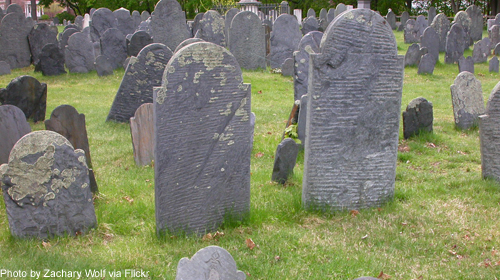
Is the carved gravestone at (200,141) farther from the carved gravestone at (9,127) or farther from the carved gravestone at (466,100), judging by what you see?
the carved gravestone at (466,100)

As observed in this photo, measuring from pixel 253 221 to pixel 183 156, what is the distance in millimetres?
1047

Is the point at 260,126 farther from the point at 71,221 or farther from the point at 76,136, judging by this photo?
the point at 71,221

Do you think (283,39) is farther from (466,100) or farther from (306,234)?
(306,234)

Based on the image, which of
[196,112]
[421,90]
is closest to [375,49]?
[196,112]

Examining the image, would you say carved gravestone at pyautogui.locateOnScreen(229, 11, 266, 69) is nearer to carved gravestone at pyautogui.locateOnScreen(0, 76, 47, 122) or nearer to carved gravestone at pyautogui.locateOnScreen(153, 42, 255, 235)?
carved gravestone at pyautogui.locateOnScreen(0, 76, 47, 122)

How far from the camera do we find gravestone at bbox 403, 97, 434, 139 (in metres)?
7.79

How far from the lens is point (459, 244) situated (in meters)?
4.42

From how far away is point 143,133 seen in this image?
6578mm

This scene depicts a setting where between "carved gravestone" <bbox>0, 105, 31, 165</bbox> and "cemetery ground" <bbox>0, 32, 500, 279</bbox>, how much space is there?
1016 millimetres

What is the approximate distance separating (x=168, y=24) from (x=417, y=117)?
9.35m

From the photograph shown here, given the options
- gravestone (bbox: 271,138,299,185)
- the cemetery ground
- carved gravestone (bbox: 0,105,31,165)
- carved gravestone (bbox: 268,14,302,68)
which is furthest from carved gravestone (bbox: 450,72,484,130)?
carved gravestone (bbox: 268,14,302,68)

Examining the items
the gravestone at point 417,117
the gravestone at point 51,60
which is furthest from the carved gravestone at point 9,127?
the gravestone at point 51,60

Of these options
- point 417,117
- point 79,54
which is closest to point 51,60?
point 79,54

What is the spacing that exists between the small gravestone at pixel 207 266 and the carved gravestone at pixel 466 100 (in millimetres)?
6705
